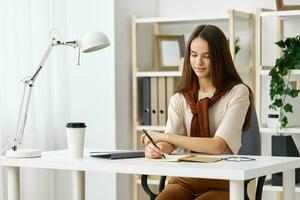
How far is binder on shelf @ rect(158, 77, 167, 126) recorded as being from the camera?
4566 millimetres

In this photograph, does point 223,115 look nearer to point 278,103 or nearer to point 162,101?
point 278,103

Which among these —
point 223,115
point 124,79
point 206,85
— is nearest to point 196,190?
point 223,115

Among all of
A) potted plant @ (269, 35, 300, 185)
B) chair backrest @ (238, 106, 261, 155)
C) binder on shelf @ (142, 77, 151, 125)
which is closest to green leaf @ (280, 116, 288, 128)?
potted plant @ (269, 35, 300, 185)

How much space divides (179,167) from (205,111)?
566 mm

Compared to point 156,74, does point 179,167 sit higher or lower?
lower

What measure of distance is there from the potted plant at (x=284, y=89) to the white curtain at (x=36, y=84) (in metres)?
1.38

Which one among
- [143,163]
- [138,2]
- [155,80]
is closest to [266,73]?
[155,80]

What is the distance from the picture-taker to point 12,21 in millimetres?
4062

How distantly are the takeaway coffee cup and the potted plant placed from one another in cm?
152

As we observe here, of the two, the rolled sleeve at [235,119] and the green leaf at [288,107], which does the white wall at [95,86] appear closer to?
the green leaf at [288,107]

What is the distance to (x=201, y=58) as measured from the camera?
122 inches

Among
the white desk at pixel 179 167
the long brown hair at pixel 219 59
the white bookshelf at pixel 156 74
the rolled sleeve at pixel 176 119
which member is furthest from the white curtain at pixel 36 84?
the long brown hair at pixel 219 59

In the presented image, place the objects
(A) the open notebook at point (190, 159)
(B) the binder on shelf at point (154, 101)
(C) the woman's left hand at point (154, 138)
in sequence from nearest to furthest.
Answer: (A) the open notebook at point (190, 159) → (C) the woman's left hand at point (154, 138) → (B) the binder on shelf at point (154, 101)

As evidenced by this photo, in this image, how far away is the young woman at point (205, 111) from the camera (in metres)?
2.93
